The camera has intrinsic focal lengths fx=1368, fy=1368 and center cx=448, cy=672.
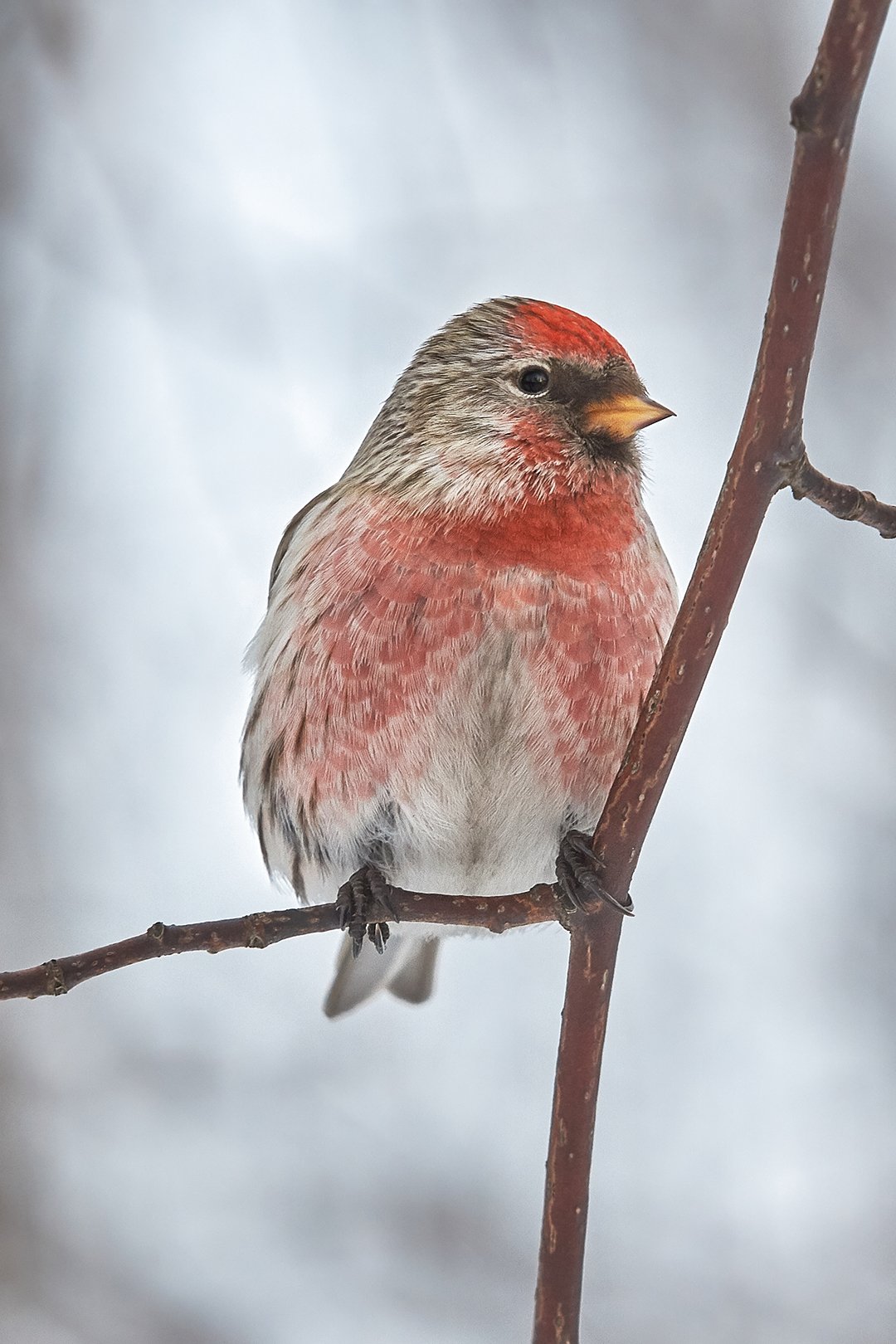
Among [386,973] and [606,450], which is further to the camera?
[386,973]

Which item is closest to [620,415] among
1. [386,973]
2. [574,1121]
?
[574,1121]

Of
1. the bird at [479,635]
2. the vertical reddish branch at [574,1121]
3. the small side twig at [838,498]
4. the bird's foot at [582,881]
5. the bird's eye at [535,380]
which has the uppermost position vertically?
the bird's eye at [535,380]

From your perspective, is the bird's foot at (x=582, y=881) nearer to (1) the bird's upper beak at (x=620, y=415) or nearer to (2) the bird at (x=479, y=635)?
(2) the bird at (x=479, y=635)

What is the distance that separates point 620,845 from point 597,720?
2.74 ft

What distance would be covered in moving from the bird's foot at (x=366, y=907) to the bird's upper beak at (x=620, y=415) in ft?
3.68

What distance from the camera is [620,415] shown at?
10.1ft

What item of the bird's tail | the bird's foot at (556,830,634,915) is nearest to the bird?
the bird's foot at (556,830,634,915)

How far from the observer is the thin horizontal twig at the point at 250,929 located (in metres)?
2.31

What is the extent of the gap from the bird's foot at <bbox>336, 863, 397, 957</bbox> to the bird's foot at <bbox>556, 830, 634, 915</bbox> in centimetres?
39

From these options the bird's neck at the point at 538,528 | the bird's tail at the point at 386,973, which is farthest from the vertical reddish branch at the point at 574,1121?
the bird's tail at the point at 386,973

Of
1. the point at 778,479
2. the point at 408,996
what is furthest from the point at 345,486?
the point at 778,479

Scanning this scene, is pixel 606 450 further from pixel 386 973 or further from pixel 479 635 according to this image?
pixel 386 973

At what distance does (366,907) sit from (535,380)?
1.29 metres

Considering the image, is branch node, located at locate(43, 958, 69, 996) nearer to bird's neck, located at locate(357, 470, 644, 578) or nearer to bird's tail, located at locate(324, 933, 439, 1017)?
bird's neck, located at locate(357, 470, 644, 578)
